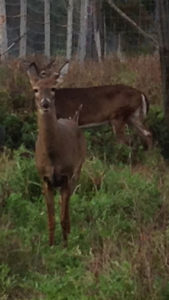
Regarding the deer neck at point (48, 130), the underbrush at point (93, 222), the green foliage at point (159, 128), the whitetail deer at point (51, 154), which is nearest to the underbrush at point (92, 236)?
the underbrush at point (93, 222)

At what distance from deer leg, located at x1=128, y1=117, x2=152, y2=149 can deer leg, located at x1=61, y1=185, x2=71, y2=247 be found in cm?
446

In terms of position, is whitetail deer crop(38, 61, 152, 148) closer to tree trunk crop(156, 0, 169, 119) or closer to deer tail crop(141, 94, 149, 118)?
deer tail crop(141, 94, 149, 118)

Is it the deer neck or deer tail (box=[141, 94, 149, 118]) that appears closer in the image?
the deer neck

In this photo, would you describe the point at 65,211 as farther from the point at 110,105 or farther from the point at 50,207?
the point at 110,105

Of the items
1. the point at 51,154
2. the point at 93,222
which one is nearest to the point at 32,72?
the point at 51,154

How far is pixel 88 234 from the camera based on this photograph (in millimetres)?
7395

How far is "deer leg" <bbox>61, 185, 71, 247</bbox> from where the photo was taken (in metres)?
7.47

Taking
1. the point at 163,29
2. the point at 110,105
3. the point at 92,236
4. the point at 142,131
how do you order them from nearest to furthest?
the point at 92,236 < the point at 163,29 < the point at 142,131 < the point at 110,105

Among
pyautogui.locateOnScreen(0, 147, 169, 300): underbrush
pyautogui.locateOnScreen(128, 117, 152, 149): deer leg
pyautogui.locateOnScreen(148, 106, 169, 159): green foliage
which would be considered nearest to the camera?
pyautogui.locateOnScreen(0, 147, 169, 300): underbrush

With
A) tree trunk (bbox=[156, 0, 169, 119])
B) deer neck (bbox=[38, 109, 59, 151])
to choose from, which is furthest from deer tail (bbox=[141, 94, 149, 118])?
deer neck (bbox=[38, 109, 59, 151])

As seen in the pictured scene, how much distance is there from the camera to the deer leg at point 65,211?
7470 millimetres

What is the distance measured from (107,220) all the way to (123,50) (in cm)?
1566

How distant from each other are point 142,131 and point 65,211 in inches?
198

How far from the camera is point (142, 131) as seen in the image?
12367mm
